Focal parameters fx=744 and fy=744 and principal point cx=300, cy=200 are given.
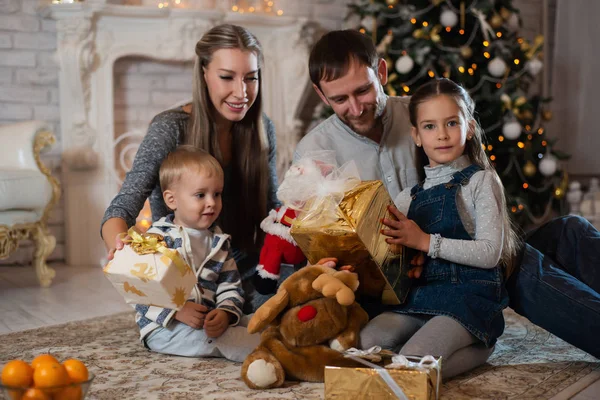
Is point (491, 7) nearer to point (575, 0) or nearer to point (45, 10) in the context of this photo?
point (575, 0)

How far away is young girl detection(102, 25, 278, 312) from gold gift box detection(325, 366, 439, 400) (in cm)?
71

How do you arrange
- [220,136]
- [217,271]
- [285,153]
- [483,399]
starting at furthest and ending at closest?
[285,153]
[220,136]
[217,271]
[483,399]

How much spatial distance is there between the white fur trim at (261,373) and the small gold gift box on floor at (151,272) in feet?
0.79

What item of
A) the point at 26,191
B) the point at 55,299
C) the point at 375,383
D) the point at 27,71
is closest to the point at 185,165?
the point at 375,383

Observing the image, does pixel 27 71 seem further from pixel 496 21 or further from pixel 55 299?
pixel 496 21

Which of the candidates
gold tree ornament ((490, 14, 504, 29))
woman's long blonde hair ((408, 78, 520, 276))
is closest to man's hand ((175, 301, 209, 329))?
woman's long blonde hair ((408, 78, 520, 276))

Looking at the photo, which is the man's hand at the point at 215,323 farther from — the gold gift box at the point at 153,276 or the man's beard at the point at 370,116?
the man's beard at the point at 370,116

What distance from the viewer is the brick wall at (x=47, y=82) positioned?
162 inches

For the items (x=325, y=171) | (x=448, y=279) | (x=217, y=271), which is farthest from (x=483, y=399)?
(x=217, y=271)

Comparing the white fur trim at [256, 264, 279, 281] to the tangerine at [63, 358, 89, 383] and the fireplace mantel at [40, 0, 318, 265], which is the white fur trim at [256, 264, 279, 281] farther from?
the fireplace mantel at [40, 0, 318, 265]

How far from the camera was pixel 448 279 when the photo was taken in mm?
1890

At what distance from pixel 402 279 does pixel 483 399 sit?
359 millimetres

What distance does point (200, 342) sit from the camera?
2.04m

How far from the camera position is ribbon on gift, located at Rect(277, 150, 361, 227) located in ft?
5.54
